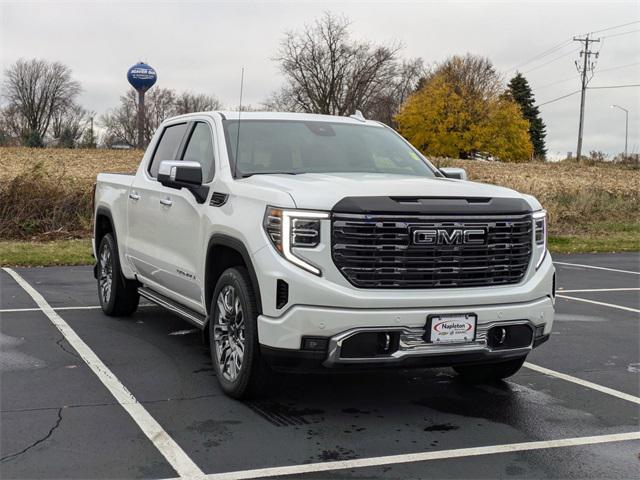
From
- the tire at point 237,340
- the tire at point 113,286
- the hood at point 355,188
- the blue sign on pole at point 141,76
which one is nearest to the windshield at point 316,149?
the hood at point 355,188

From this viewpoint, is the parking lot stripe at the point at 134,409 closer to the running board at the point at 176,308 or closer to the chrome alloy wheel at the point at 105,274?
the chrome alloy wheel at the point at 105,274

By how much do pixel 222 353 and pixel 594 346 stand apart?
12.5 feet

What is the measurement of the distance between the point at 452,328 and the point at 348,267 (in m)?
0.74

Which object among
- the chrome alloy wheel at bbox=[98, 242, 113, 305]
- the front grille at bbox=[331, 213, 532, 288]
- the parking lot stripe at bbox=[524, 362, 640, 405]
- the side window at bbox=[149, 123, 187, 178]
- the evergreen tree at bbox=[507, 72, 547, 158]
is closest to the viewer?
the front grille at bbox=[331, 213, 532, 288]

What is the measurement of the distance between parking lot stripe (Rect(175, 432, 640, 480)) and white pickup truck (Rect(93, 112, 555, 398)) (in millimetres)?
620

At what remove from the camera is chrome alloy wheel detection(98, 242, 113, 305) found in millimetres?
8742

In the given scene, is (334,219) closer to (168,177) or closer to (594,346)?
(168,177)

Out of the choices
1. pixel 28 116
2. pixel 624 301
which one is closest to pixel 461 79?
pixel 28 116

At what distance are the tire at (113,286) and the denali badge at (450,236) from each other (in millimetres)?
4172

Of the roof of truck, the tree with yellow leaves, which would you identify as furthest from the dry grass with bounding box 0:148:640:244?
the tree with yellow leaves

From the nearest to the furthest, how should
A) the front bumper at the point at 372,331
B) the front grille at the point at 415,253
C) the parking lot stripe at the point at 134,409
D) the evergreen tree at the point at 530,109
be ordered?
the parking lot stripe at the point at 134,409 → the front bumper at the point at 372,331 → the front grille at the point at 415,253 → the evergreen tree at the point at 530,109

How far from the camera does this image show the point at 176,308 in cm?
683

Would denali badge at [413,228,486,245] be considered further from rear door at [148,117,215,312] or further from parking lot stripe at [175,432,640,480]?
rear door at [148,117,215,312]

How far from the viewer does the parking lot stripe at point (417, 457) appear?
4273 millimetres
